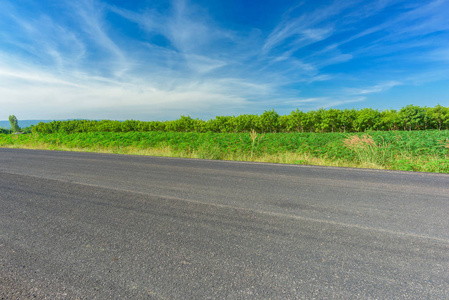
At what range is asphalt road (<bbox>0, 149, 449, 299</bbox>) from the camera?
1.92 m

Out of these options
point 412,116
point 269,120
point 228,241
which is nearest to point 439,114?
point 412,116

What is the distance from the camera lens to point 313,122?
76.6 meters

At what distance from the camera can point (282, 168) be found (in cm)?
741

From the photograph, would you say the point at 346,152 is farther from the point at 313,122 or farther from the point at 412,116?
the point at 412,116

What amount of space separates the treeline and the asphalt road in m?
68.5

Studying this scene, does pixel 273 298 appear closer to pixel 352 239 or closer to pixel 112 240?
pixel 352 239

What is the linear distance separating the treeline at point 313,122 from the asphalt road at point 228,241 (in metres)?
68.5

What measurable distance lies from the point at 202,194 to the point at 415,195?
397cm

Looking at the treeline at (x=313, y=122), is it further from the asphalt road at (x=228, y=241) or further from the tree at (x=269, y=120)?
the asphalt road at (x=228, y=241)

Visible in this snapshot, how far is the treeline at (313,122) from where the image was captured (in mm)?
70562

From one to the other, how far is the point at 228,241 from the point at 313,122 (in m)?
80.1

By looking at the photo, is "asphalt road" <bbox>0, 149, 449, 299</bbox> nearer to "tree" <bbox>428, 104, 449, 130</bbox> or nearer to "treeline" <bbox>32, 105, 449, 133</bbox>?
"treeline" <bbox>32, 105, 449, 133</bbox>

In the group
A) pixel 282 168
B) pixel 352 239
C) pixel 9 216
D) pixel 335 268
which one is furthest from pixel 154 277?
pixel 282 168

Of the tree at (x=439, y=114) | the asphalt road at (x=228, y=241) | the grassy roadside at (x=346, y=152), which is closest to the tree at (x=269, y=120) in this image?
the tree at (x=439, y=114)
